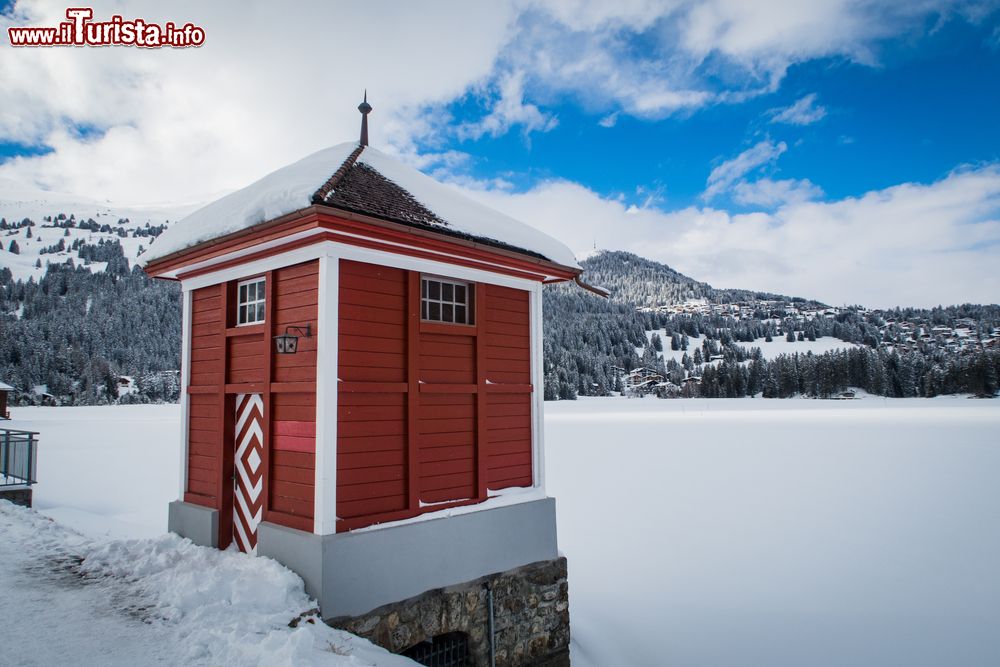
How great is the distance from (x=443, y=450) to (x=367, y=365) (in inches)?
60.0

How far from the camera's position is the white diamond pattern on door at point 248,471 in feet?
23.1

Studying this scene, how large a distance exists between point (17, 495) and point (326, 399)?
959 centimetres

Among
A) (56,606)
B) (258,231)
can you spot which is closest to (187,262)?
(258,231)

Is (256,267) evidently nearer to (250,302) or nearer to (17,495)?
(250,302)

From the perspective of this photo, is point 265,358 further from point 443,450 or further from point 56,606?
point 56,606

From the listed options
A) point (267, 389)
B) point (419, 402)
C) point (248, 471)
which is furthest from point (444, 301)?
point (248, 471)

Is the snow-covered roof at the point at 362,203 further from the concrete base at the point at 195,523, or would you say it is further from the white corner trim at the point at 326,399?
the concrete base at the point at 195,523

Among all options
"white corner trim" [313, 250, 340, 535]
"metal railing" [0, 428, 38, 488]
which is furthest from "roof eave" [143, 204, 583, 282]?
"metal railing" [0, 428, 38, 488]

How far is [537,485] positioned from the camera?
8281 millimetres

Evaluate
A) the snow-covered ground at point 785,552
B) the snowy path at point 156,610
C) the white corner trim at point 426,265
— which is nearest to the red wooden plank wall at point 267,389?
the white corner trim at point 426,265

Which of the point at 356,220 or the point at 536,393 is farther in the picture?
the point at 536,393

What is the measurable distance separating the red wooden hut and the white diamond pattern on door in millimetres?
26

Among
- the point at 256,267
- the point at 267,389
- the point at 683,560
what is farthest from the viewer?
the point at 683,560

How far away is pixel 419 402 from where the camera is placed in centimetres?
689
